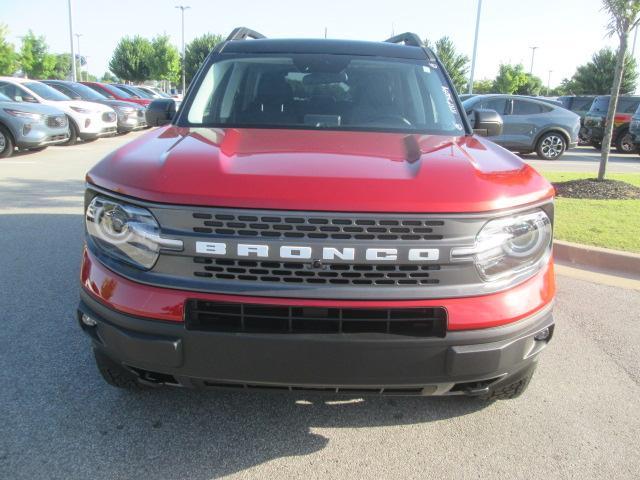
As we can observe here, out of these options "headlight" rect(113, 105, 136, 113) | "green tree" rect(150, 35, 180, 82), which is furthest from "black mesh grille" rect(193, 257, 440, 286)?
"green tree" rect(150, 35, 180, 82)

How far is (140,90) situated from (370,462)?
2646 cm

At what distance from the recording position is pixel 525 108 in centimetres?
1434

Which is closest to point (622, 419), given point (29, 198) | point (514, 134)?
point (29, 198)

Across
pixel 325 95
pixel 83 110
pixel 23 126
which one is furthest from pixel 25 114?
pixel 325 95

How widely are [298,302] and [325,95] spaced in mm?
1848

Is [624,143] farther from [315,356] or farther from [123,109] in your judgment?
[315,356]

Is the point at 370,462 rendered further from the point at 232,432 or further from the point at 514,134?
the point at 514,134

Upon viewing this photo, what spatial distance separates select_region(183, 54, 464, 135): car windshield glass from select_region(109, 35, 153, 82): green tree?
65.4m

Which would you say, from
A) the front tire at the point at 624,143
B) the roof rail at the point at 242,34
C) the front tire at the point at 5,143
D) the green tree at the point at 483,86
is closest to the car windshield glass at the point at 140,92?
the front tire at the point at 5,143

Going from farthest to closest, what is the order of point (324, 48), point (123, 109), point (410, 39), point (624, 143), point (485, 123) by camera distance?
point (624, 143), point (123, 109), point (410, 39), point (485, 123), point (324, 48)

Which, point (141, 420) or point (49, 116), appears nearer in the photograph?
point (141, 420)

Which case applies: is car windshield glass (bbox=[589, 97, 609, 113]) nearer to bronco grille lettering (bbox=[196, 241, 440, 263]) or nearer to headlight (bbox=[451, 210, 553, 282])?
headlight (bbox=[451, 210, 553, 282])

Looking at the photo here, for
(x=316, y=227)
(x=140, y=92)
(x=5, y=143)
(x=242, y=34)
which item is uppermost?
(x=242, y=34)

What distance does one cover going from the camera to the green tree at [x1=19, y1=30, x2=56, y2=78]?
52.0 metres
